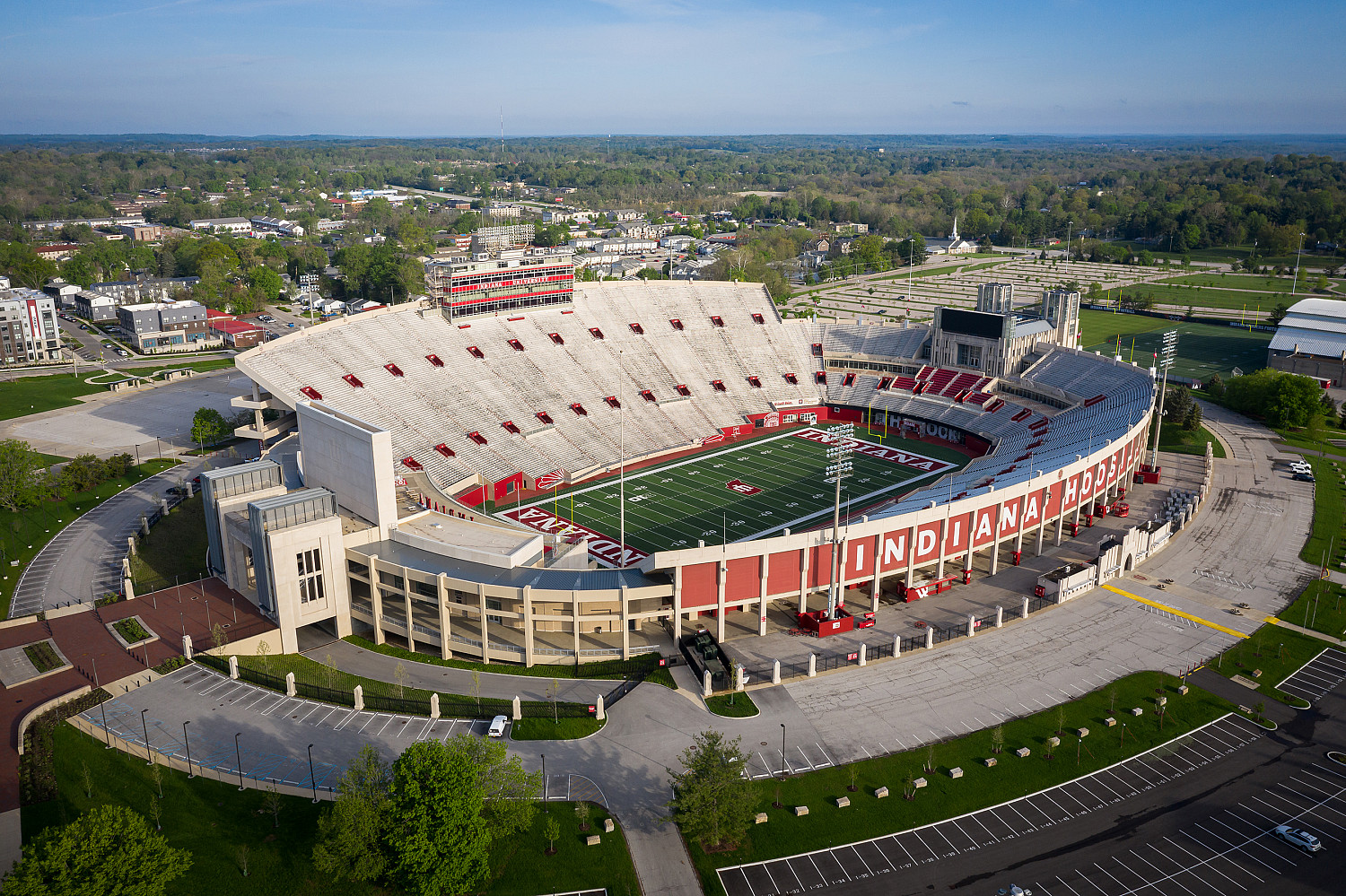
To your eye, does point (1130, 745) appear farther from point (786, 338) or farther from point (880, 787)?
point (786, 338)

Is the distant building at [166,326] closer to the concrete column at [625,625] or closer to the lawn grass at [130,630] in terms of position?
the lawn grass at [130,630]

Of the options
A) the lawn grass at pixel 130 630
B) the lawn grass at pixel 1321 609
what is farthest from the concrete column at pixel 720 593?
the lawn grass at pixel 1321 609

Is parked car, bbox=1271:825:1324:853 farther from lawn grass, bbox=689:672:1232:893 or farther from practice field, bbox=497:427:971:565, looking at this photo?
practice field, bbox=497:427:971:565

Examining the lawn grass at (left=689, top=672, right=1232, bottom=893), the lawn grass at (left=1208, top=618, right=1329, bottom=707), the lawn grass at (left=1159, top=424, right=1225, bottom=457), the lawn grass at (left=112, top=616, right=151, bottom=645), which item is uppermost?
the lawn grass at (left=1159, top=424, right=1225, bottom=457)

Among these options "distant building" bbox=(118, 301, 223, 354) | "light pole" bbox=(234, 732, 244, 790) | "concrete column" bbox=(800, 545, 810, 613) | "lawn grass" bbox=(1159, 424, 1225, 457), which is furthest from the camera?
"distant building" bbox=(118, 301, 223, 354)

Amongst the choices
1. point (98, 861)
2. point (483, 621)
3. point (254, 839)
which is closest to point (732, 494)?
point (483, 621)

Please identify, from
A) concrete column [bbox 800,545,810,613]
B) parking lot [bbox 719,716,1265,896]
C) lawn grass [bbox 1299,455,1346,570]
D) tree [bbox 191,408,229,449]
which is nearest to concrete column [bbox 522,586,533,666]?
concrete column [bbox 800,545,810,613]

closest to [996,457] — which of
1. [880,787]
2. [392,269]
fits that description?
[880,787]
